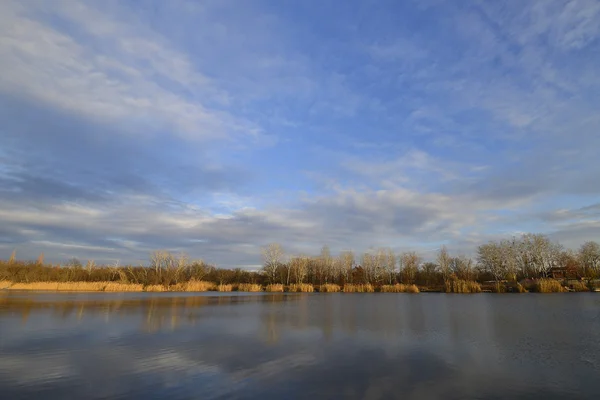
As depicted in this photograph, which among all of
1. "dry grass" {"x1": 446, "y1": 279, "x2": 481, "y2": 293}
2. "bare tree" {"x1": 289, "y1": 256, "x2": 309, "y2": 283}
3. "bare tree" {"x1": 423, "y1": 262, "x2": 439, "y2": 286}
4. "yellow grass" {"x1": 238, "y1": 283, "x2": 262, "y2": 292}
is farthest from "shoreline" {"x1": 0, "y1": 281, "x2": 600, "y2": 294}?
"bare tree" {"x1": 423, "y1": 262, "x2": 439, "y2": 286}

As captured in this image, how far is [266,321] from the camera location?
16312 mm

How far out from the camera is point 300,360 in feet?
28.2

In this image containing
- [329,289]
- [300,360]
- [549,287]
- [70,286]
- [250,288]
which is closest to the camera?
[300,360]

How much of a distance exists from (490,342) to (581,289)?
44996 mm

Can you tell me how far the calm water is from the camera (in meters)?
6.31

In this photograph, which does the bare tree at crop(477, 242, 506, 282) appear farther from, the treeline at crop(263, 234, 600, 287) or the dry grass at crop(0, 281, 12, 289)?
the dry grass at crop(0, 281, 12, 289)

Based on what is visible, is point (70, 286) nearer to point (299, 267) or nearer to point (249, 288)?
point (249, 288)

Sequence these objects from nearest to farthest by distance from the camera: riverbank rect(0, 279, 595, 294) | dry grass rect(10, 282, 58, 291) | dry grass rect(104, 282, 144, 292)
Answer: riverbank rect(0, 279, 595, 294)
dry grass rect(10, 282, 58, 291)
dry grass rect(104, 282, 144, 292)

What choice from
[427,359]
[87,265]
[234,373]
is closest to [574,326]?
[427,359]

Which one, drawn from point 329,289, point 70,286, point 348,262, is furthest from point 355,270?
point 70,286

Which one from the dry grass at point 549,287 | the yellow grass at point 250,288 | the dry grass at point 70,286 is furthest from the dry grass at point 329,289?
the dry grass at point 70,286

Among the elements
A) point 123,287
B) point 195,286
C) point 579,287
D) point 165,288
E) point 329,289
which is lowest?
point 329,289

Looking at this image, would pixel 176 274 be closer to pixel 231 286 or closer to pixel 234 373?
pixel 231 286

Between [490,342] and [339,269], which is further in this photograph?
[339,269]
